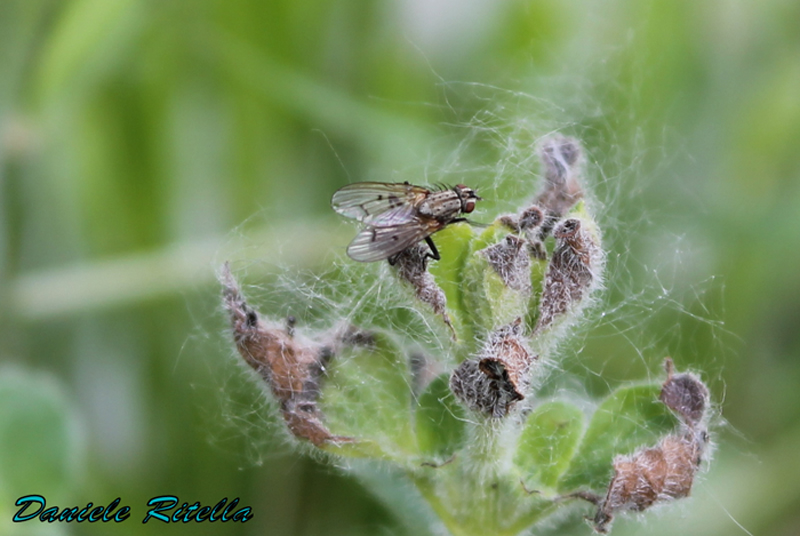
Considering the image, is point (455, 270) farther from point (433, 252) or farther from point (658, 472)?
point (658, 472)

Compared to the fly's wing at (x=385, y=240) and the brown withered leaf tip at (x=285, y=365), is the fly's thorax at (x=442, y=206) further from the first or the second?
the brown withered leaf tip at (x=285, y=365)

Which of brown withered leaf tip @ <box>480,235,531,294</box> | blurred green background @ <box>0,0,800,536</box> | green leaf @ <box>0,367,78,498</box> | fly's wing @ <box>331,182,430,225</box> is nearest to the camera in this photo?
brown withered leaf tip @ <box>480,235,531,294</box>

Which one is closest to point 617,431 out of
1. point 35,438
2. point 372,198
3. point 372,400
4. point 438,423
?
point 438,423

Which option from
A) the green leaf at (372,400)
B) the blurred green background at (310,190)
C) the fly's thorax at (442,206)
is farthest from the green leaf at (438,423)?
the blurred green background at (310,190)

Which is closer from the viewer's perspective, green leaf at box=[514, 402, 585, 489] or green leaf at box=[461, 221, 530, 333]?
green leaf at box=[461, 221, 530, 333]

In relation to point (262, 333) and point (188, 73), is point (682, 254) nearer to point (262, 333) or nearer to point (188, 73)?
point (262, 333)

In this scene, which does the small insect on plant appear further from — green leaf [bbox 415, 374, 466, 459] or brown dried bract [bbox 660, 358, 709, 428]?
brown dried bract [bbox 660, 358, 709, 428]

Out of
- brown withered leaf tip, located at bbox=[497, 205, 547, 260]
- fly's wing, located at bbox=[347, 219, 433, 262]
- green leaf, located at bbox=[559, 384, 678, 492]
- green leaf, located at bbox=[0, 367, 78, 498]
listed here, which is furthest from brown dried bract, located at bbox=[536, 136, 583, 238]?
green leaf, located at bbox=[0, 367, 78, 498]
